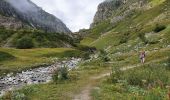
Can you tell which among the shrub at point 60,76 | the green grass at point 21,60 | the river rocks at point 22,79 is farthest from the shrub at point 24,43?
the shrub at point 60,76

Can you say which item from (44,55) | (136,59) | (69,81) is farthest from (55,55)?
(69,81)

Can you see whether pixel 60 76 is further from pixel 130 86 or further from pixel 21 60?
pixel 21 60

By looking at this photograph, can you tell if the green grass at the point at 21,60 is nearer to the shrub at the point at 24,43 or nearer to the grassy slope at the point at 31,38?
the shrub at the point at 24,43

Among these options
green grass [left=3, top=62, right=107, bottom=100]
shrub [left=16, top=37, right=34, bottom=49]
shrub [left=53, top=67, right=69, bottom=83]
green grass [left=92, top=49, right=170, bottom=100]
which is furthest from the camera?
shrub [left=16, top=37, right=34, bottom=49]

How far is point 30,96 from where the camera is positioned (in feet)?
103

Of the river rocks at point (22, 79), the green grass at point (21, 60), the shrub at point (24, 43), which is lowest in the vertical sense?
the river rocks at point (22, 79)

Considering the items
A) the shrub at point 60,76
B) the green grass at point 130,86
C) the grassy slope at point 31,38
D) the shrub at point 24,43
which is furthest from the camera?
the grassy slope at point 31,38

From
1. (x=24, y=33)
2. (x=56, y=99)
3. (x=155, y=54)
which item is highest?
(x=24, y=33)

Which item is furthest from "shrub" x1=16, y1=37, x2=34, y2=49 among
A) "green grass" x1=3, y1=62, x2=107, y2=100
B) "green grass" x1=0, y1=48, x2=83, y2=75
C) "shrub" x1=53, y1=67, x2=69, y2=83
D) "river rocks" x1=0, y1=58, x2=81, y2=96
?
"green grass" x1=3, y1=62, x2=107, y2=100

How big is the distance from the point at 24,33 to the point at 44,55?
58.6 meters

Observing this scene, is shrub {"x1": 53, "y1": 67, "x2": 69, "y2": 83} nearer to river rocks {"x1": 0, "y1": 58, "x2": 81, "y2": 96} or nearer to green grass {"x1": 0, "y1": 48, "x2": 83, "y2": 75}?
river rocks {"x1": 0, "y1": 58, "x2": 81, "y2": 96}

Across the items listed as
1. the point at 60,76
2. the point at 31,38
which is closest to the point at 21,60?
the point at 60,76

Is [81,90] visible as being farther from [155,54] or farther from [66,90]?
[155,54]

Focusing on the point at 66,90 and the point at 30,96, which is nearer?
the point at 30,96
